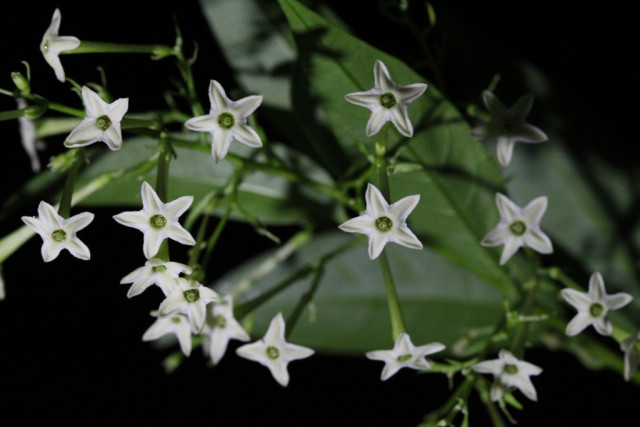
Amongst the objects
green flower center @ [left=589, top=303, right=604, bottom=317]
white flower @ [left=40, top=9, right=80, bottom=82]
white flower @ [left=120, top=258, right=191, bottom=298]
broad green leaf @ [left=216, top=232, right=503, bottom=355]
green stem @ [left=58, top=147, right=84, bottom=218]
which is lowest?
broad green leaf @ [left=216, top=232, right=503, bottom=355]

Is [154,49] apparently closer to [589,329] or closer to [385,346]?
[385,346]

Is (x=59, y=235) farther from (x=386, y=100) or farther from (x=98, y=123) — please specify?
(x=386, y=100)

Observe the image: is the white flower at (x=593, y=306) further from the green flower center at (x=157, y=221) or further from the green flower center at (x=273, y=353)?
the green flower center at (x=157, y=221)

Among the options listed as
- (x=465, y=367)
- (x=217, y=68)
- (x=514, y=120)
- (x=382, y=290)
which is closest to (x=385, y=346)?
(x=382, y=290)

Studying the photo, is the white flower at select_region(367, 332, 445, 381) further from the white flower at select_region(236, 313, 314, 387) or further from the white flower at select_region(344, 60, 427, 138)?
the white flower at select_region(344, 60, 427, 138)

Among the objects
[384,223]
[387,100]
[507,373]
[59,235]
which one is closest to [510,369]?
[507,373]

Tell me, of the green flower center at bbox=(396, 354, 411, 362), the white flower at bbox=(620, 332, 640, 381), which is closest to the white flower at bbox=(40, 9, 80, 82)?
the green flower center at bbox=(396, 354, 411, 362)
